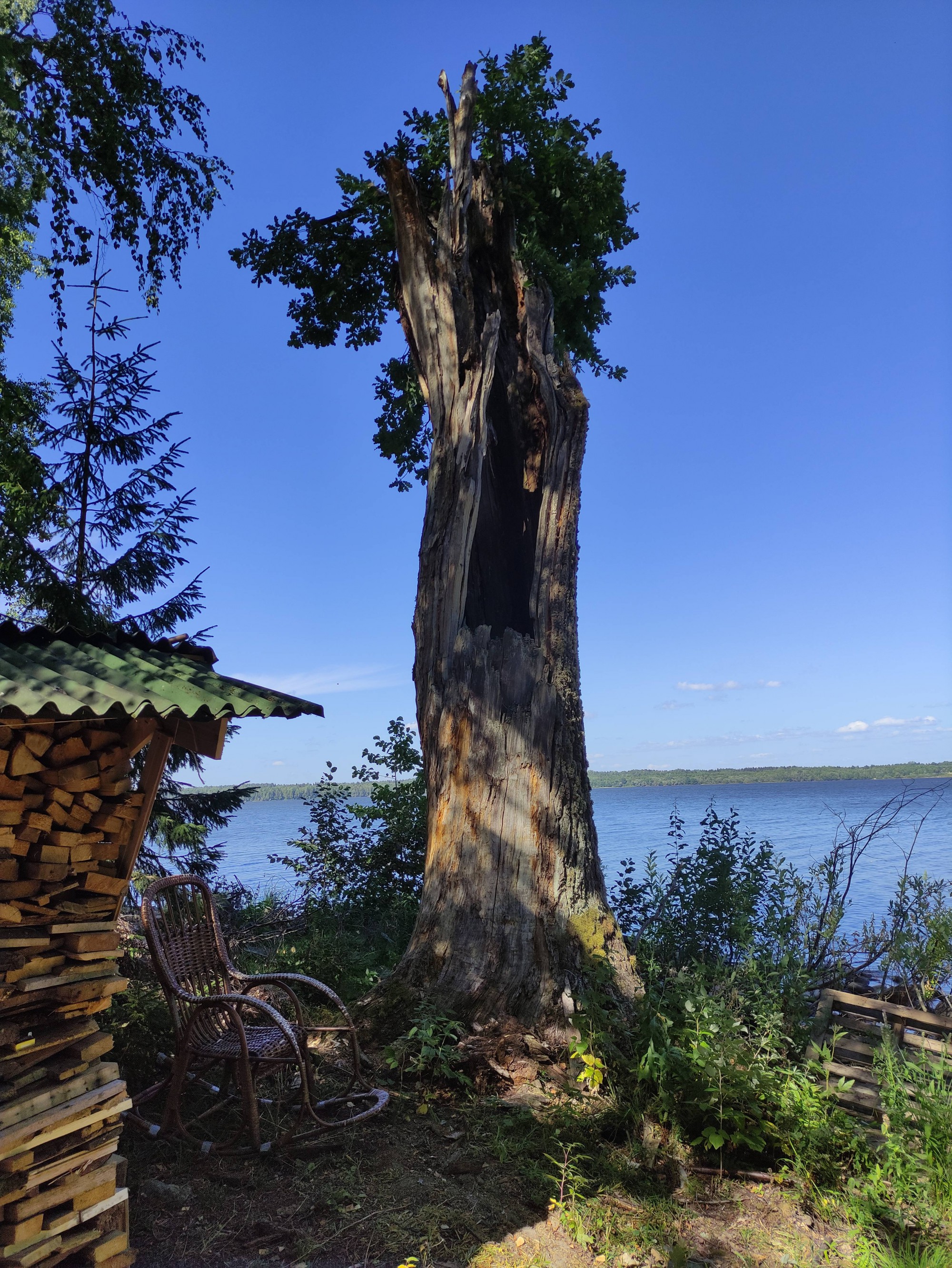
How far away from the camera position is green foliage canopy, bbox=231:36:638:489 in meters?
7.31

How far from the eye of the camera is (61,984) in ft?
9.23

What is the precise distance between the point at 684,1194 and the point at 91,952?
2.71 meters

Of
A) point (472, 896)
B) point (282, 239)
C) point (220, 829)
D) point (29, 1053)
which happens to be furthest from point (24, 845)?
point (282, 239)

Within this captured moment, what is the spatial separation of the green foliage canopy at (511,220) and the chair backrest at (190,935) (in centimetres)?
535

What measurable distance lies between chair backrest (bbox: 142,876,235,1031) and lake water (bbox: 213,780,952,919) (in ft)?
10.0

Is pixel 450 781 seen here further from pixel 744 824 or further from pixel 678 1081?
pixel 744 824

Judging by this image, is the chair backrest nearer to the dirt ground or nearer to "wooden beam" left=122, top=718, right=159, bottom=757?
the dirt ground

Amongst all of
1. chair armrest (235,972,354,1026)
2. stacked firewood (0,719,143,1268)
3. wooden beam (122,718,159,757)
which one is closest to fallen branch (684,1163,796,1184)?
chair armrest (235,972,354,1026)

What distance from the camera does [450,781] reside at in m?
5.46

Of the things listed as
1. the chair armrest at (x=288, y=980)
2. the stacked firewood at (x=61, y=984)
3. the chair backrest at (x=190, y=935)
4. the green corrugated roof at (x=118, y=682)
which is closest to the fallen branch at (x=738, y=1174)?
the chair armrest at (x=288, y=980)

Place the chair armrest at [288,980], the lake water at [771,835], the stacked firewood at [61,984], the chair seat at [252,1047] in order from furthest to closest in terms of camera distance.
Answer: the lake water at [771,835] < the chair armrest at [288,980] < the chair seat at [252,1047] < the stacked firewood at [61,984]

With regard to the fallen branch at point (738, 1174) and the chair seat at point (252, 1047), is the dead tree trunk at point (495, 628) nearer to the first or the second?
the chair seat at point (252, 1047)

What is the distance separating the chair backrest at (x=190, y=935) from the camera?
4.26 meters

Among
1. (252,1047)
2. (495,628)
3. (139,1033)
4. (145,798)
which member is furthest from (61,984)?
(495,628)
